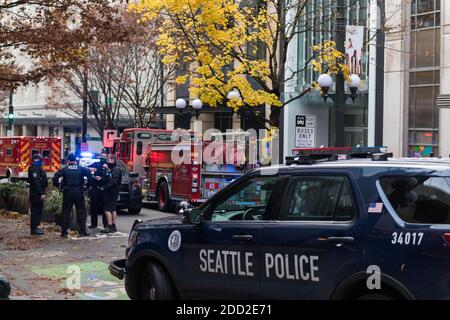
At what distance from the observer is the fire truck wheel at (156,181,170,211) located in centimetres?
1967

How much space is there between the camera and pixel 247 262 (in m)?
Answer: 5.18

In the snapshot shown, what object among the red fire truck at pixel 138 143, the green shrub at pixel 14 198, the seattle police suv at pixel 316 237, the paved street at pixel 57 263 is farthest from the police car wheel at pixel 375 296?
the red fire truck at pixel 138 143

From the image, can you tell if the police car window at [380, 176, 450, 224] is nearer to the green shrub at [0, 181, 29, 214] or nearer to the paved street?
the paved street

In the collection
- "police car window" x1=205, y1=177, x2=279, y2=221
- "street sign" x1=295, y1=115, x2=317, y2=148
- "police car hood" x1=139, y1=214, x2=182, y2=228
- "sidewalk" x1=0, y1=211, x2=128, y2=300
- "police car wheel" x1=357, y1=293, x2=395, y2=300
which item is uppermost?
"street sign" x1=295, y1=115, x2=317, y2=148

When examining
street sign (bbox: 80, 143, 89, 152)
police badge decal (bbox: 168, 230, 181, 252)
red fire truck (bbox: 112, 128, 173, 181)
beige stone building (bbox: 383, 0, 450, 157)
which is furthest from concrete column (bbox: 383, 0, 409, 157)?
street sign (bbox: 80, 143, 89, 152)

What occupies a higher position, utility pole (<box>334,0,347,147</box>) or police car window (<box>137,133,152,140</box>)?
utility pole (<box>334,0,347,147</box>)

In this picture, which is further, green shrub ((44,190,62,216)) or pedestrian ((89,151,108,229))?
pedestrian ((89,151,108,229))

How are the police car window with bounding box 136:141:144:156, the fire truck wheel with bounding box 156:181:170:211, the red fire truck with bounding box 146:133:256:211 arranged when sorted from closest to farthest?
the red fire truck with bounding box 146:133:256:211, the fire truck wheel with bounding box 156:181:170:211, the police car window with bounding box 136:141:144:156

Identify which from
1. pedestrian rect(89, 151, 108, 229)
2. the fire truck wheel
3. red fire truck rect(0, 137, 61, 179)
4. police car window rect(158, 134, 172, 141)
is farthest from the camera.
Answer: red fire truck rect(0, 137, 61, 179)

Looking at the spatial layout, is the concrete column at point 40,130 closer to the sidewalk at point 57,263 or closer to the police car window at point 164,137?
the police car window at point 164,137

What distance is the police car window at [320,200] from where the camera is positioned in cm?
477

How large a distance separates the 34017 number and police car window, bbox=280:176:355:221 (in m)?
0.43

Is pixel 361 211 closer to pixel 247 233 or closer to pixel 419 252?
pixel 419 252

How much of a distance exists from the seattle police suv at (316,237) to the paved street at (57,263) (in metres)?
2.29
